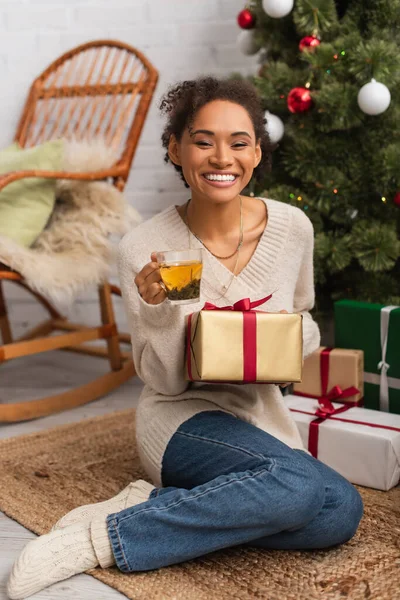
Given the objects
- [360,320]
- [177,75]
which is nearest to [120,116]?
[177,75]

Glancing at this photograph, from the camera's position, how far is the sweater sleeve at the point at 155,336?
1.30 meters

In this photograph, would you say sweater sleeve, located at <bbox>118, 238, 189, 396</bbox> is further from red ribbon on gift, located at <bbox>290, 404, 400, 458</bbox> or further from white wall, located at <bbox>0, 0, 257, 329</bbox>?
white wall, located at <bbox>0, 0, 257, 329</bbox>

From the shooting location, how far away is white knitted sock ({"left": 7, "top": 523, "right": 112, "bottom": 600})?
121 cm

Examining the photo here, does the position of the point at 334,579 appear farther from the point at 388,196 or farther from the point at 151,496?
the point at 388,196

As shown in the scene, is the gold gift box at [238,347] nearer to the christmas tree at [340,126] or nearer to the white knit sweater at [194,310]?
the white knit sweater at [194,310]

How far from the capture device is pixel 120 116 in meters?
2.51

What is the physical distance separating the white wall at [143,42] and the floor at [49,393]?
60 cm

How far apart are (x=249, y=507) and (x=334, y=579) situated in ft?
0.60

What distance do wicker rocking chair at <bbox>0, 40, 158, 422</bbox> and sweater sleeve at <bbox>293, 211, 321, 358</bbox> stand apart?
2.79 feet

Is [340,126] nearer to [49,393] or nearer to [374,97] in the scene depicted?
[374,97]

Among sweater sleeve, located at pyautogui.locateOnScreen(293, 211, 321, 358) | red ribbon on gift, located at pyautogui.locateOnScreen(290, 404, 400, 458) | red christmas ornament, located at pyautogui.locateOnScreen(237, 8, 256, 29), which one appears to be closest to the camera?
sweater sleeve, located at pyautogui.locateOnScreen(293, 211, 321, 358)

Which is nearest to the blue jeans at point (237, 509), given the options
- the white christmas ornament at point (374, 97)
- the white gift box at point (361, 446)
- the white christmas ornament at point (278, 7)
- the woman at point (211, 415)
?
the woman at point (211, 415)

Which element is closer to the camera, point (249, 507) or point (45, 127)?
point (249, 507)

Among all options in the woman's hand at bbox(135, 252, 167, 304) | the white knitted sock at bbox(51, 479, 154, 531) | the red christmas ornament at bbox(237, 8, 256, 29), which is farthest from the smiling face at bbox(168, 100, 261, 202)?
the red christmas ornament at bbox(237, 8, 256, 29)
